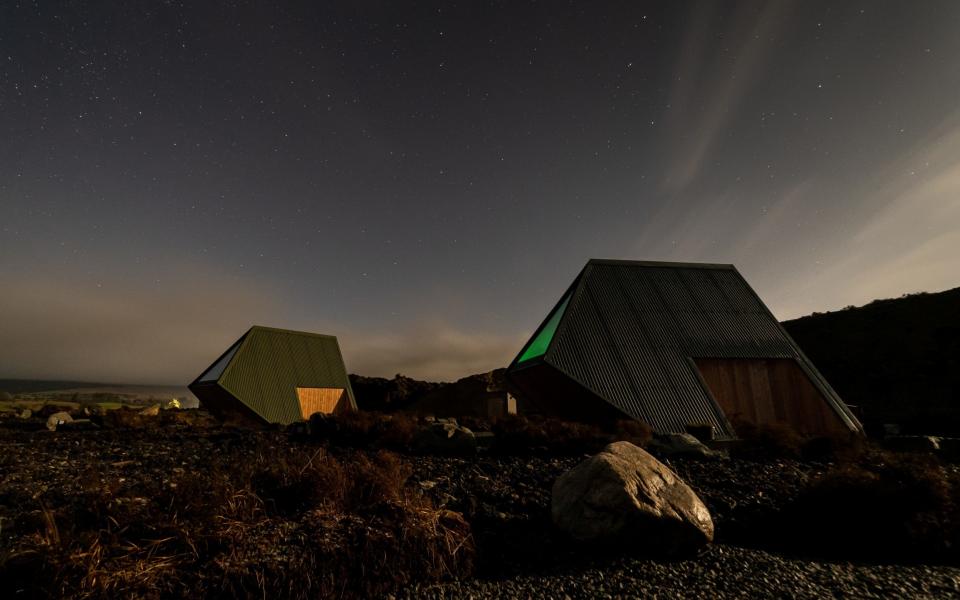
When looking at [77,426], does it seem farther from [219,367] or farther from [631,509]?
[631,509]

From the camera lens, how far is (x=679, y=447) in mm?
10344

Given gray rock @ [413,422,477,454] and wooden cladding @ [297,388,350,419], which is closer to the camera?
gray rock @ [413,422,477,454]

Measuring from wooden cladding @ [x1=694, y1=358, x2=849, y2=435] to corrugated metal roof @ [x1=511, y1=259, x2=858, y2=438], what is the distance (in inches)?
12.1

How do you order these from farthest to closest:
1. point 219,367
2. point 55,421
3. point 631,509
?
point 219,367, point 55,421, point 631,509

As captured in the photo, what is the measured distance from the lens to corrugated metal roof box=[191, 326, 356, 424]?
22.3 metres

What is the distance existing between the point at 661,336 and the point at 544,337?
4561mm

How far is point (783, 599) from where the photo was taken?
4590 millimetres

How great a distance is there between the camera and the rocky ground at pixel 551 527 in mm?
4777

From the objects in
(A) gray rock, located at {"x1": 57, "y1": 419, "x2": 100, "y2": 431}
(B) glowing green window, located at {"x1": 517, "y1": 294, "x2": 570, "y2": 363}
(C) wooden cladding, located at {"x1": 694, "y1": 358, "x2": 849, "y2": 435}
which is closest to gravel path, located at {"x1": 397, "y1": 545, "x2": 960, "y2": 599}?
(C) wooden cladding, located at {"x1": 694, "y1": 358, "x2": 849, "y2": 435}

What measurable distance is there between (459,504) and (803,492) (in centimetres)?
610

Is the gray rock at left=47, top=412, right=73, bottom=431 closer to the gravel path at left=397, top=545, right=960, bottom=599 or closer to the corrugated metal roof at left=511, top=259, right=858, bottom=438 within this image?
the corrugated metal roof at left=511, top=259, right=858, bottom=438

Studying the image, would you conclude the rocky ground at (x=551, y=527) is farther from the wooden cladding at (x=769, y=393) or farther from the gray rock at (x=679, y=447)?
the wooden cladding at (x=769, y=393)

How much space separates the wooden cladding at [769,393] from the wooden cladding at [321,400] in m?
19.5

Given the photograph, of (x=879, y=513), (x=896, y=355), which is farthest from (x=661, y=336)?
(x=896, y=355)
